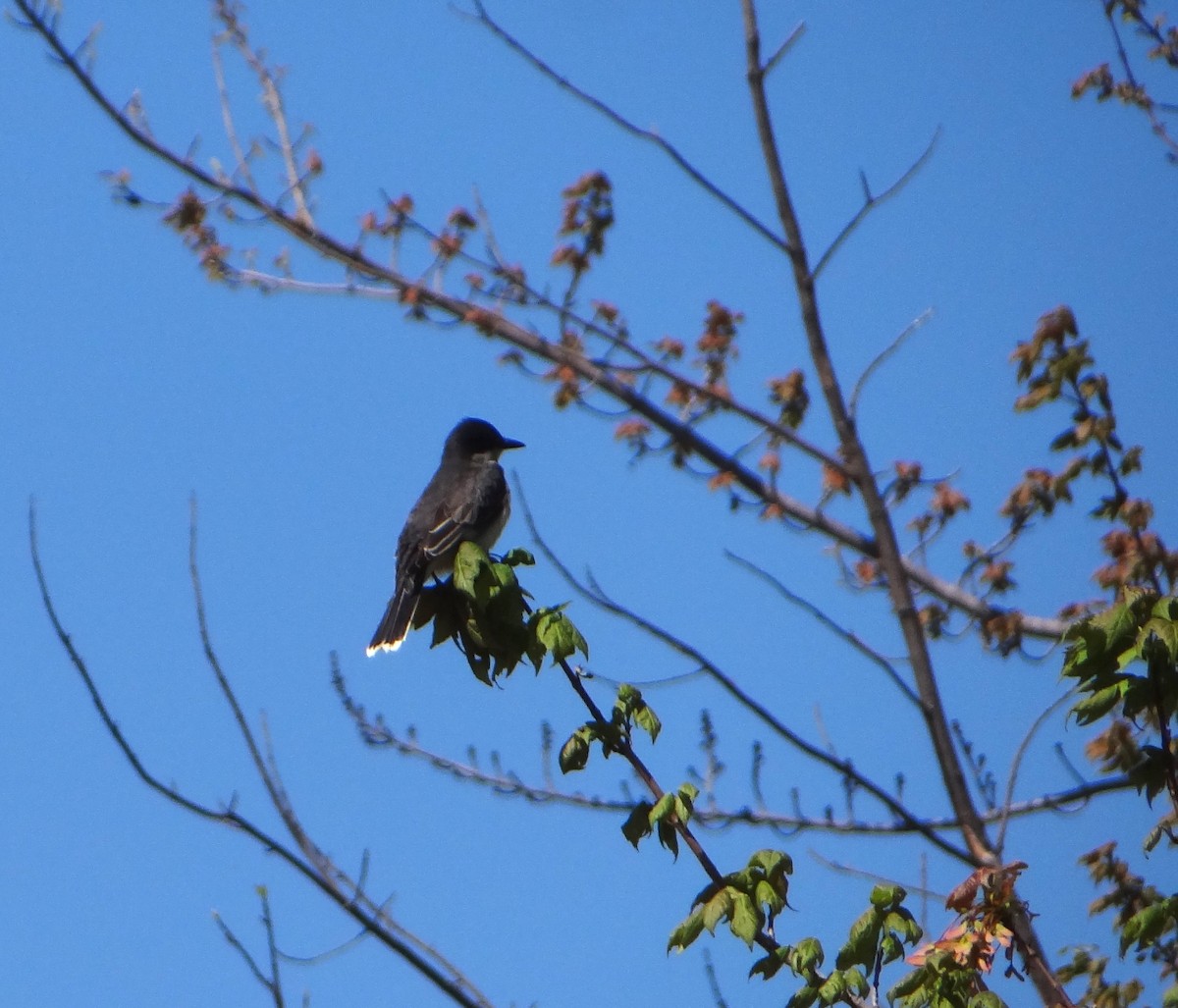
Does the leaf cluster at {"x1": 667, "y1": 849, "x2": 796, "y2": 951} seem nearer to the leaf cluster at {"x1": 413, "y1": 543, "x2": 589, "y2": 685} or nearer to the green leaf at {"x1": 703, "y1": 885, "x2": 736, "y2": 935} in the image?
the green leaf at {"x1": 703, "y1": 885, "x2": 736, "y2": 935}

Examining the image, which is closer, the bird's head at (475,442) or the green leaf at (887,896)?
the green leaf at (887,896)

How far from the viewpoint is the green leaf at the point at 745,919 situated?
126 inches

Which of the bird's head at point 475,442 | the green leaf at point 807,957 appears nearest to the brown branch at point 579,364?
the bird's head at point 475,442

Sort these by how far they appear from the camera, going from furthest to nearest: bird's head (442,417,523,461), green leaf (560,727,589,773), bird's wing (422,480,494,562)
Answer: bird's head (442,417,523,461)
bird's wing (422,480,494,562)
green leaf (560,727,589,773)

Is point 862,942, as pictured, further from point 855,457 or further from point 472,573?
point 855,457

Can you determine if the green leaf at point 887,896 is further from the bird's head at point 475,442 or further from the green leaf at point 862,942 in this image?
the bird's head at point 475,442

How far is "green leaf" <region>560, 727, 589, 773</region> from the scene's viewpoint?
3498 millimetres

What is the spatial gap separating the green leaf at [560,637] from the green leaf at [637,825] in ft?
1.27

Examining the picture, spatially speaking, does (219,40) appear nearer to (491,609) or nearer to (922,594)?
(922,594)

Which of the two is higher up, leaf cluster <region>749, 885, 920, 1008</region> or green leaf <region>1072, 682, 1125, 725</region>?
green leaf <region>1072, 682, 1125, 725</region>

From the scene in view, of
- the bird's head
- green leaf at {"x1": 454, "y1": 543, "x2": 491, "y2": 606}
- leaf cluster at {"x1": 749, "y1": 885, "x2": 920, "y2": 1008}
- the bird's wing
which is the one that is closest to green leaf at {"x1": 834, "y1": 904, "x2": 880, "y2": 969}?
leaf cluster at {"x1": 749, "y1": 885, "x2": 920, "y2": 1008}

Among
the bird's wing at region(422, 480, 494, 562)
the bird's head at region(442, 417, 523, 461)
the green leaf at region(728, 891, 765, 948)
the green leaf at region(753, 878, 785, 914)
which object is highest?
the bird's head at region(442, 417, 523, 461)

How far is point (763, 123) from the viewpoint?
5891mm

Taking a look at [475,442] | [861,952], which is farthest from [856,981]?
[475,442]
